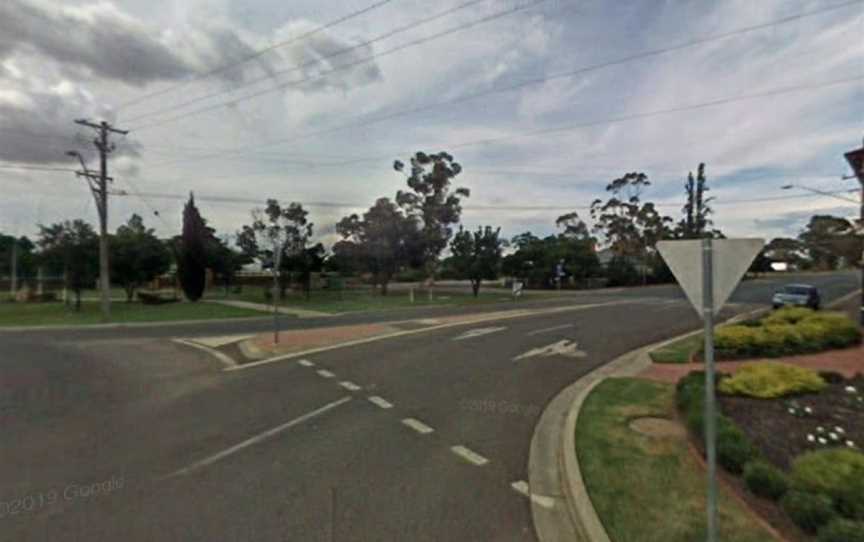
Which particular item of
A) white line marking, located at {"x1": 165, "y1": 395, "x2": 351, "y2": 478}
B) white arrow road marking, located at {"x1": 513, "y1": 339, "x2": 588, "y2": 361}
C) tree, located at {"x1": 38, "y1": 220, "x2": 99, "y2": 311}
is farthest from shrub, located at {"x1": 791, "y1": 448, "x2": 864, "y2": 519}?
tree, located at {"x1": 38, "y1": 220, "x2": 99, "y2": 311}

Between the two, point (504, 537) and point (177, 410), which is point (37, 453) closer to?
point (177, 410)

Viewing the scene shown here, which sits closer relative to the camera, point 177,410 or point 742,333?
point 177,410

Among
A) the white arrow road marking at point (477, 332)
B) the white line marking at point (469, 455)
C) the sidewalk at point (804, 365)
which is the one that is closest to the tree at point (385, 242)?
the white arrow road marking at point (477, 332)

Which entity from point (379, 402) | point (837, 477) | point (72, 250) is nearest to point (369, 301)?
point (72, 250)

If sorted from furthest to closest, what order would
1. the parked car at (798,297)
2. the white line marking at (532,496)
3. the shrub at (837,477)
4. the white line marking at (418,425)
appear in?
1. the parked car at (798,297)
2. the white line marking at (418,425)
3. the white line marking at (532,496)
4. the shrub at (837,477)

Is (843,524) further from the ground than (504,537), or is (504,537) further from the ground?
(843,524)

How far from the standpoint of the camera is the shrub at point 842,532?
312cm

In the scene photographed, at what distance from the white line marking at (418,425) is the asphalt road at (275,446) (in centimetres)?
3

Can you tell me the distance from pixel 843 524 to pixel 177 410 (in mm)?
7695

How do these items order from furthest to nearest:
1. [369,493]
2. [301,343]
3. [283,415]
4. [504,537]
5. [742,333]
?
[301,343]
[742,333]
[283,415]
[369,493]
[504,537]

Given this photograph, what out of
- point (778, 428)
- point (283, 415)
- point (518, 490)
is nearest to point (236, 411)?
point (283, 415)

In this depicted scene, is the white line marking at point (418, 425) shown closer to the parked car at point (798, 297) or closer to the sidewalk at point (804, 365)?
the sidewalk at point (804, 365)

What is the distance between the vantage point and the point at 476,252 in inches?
1575

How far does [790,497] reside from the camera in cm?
373
